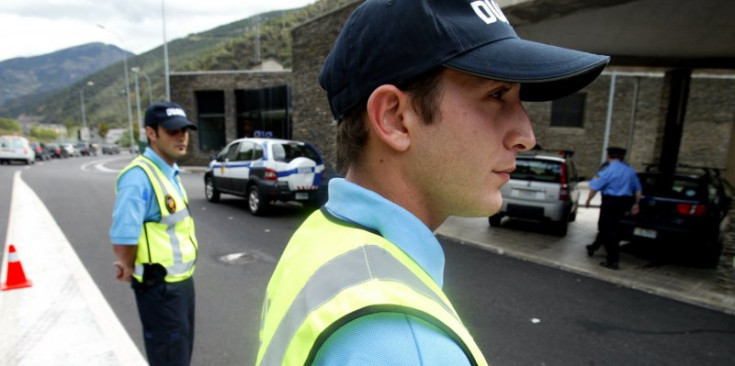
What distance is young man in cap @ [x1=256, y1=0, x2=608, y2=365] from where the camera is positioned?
27.3 inches

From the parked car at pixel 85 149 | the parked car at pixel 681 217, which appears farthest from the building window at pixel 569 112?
the parked car at pixel 85 149

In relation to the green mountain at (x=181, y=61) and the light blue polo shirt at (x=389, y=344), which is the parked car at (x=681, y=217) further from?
the green mountain at (x=181, y=61)

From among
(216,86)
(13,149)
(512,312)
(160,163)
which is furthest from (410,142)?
(13,149)

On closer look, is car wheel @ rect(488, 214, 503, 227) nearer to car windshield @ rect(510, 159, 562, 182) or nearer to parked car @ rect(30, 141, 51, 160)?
car windshield @ rect(510, 159, 562, 182)

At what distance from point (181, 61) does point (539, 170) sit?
95.0 meters

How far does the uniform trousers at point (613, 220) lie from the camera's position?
6.46m

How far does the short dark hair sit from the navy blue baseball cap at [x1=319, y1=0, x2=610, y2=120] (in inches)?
0.9

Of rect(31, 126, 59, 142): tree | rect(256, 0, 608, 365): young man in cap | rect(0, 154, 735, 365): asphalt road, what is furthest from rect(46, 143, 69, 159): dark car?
rect(31, 126, 59, 142): tree

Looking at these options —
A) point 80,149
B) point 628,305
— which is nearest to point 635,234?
point 628,305

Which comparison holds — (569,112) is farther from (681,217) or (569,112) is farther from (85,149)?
(85,149)

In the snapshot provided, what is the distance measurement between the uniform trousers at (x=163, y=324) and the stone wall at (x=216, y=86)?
74.6ft

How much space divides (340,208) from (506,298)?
4808 millimetres

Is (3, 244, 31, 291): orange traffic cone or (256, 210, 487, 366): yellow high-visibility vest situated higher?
(256, 210, 487, 366): yellow high-visibility vest

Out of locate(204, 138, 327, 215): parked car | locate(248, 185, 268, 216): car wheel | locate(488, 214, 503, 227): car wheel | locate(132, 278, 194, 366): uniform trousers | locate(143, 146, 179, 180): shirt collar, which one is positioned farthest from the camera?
locate(248, 185, 268, 216): car wheel
